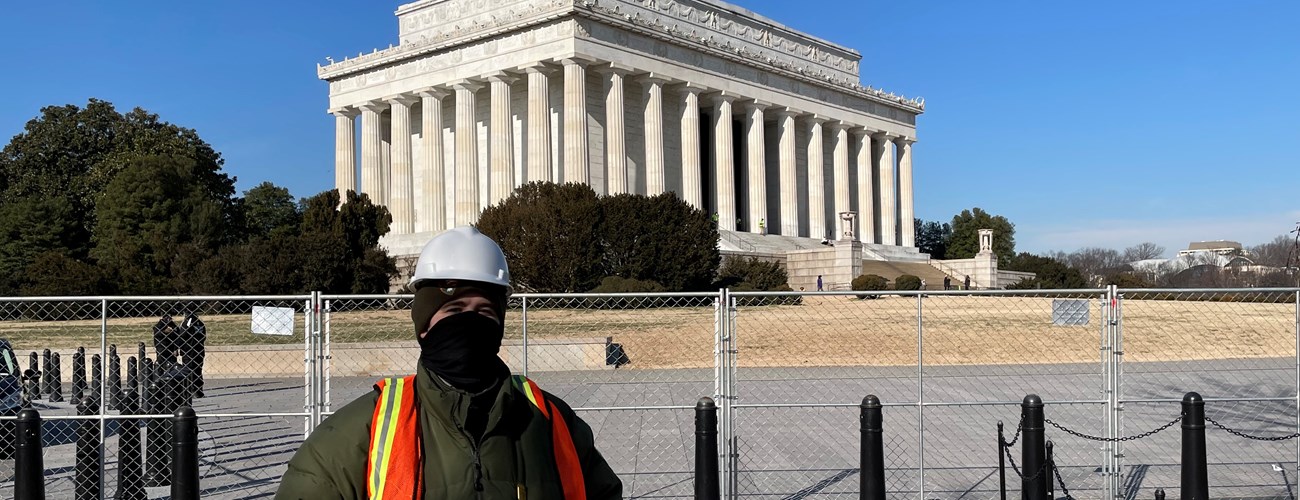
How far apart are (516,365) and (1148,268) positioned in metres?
104

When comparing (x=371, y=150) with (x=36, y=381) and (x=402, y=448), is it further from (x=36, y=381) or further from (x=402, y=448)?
(x=402, y=448)

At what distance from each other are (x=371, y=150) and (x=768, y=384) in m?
50.5

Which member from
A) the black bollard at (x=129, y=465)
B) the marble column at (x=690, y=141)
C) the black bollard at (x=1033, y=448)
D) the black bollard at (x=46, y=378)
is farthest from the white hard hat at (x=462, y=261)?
the marble column at (x=690, y=141)

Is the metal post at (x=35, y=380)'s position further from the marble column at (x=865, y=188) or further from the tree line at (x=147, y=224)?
the marble column at (x=865, y=188)

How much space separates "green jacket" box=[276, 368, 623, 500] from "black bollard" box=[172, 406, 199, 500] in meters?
4.74

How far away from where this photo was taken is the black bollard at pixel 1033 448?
8.13 metres

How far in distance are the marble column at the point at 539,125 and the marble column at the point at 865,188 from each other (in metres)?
27.9

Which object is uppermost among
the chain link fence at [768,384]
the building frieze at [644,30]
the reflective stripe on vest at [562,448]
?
the building frieze at [644,30]

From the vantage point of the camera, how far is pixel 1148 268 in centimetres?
11081

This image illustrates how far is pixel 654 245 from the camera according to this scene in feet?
→ 142

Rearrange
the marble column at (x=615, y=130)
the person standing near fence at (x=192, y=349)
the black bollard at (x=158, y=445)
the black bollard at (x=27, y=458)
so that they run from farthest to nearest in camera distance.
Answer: the marble column at (x=615, y=130) → the person standing near fence at (x=192, y=349) → the black bollard at (x=158, y=445) → the black bollard at (x=27, y=458)

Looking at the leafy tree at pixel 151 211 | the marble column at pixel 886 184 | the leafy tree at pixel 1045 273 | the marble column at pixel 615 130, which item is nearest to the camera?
the leafy tree at pixel 151 211

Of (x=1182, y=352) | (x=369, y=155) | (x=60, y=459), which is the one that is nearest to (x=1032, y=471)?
(x=60, y=459)

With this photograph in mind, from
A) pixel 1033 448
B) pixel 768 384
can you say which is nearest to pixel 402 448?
pixel 1033 448
